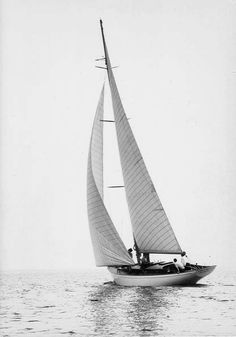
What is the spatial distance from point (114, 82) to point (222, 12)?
29.1 ft

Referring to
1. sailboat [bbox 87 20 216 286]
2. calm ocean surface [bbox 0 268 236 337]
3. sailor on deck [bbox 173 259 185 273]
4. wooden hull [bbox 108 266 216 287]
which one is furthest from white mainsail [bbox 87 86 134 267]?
sailor on deck [bbox 173 259 185 273]

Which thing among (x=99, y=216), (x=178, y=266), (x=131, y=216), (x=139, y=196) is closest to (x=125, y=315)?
(x=99, y=216)

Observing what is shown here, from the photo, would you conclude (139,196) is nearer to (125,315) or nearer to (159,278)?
(159,278)

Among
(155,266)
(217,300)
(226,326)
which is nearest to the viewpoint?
(226,326)

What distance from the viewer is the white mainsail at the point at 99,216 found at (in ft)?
102

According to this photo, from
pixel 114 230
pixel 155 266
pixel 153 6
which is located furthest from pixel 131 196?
pixel 153 6

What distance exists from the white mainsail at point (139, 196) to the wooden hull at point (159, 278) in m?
1.45

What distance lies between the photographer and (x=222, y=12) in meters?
22.7

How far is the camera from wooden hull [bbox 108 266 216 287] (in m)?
32.1

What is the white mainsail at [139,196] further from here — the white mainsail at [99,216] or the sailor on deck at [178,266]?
the white mainsail at [99,216]

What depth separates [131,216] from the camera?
31.8 metres

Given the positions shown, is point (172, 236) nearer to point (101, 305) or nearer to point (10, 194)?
point (101, 305)

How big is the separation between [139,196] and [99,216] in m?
2.31

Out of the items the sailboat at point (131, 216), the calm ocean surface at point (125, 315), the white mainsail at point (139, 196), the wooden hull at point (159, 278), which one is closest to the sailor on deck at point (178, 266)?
the sailboat at point (131, 216)
